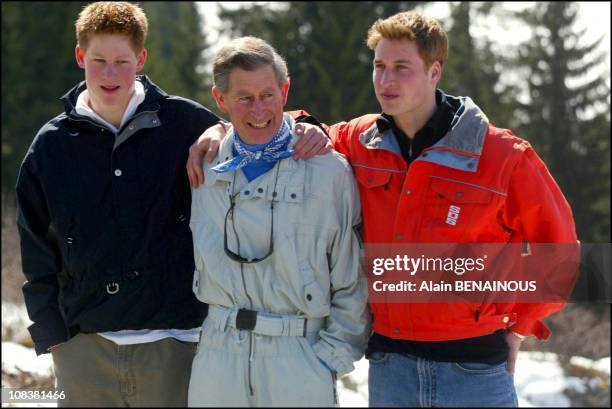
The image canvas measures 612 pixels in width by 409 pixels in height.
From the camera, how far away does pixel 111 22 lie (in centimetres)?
338

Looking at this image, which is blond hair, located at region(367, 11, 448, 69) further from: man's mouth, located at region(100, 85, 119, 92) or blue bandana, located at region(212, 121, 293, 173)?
man's mouth, located at region(100, 85, 119, 92)

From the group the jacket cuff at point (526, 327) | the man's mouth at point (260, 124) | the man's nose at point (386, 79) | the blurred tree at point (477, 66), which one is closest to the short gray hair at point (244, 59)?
the man's mouth at point (260, 124)

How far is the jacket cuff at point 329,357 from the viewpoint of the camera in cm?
302

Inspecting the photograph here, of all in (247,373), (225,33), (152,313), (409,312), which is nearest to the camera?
(247,373)

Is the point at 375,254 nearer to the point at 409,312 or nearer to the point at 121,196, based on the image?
the point at 409,312

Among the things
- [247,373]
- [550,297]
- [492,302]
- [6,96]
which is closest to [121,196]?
[247,373]

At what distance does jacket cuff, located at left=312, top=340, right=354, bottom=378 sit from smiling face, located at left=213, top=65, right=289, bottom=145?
0.77 meters

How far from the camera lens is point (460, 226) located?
316 centimetres

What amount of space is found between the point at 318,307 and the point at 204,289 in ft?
1.44

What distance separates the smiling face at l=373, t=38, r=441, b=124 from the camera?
10.5 feet

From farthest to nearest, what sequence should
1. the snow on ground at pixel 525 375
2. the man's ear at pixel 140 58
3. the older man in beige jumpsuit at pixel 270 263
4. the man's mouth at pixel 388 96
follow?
the snow on ground at pixel 525 375
the man's ear at pixel 140 58
the man's mouth at pixel 388 96
the older man in beige jumpsuit at pixel 270 263

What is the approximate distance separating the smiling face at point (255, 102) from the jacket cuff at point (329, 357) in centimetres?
77

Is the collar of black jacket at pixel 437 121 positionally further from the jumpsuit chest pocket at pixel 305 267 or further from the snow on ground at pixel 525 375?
the snow on ground at pixel 525 375

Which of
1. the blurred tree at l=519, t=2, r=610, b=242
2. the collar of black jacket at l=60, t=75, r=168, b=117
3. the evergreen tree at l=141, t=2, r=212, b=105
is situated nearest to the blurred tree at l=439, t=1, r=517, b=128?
the blurred tree at l=519, t=2, r=610, b=242
